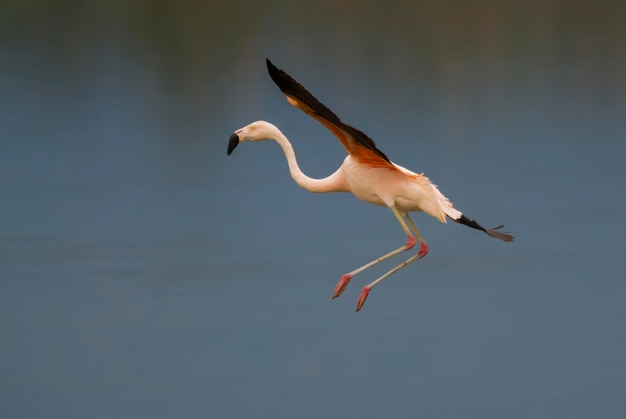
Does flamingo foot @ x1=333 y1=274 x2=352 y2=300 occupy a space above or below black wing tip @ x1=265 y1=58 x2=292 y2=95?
below

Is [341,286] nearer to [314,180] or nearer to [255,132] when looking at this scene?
[314,180]

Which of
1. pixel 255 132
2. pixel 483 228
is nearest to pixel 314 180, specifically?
pixel 255 132

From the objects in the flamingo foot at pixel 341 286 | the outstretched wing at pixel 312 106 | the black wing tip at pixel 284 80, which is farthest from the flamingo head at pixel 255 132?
the flamingo foot at pixel 341 286

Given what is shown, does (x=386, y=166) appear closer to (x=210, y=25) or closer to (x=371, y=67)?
(x=371, y=67)

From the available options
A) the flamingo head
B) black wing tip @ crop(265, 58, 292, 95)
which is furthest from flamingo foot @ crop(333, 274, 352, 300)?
black wing tip @ crop(265, 58, 292, 95)

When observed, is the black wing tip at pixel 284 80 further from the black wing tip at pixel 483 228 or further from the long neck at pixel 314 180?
the black wing tip at pixel 483 228

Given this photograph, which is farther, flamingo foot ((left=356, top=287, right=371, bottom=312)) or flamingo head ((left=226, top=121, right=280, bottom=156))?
flamingo head ((left=226, top=121, right=280, bottom=156))

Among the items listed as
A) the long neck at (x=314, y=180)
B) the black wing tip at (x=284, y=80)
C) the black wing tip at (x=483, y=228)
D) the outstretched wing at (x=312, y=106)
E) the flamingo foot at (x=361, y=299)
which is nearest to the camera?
the outstretched wing at (x=312, y=106)

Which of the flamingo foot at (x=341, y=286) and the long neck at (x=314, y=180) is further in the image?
the long neck at (x=314, y=180)

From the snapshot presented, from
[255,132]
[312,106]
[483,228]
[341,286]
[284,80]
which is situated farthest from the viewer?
[255,132]

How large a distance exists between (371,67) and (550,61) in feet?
13.1

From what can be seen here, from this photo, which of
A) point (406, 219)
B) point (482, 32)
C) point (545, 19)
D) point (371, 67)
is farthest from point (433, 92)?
point (406, 219)

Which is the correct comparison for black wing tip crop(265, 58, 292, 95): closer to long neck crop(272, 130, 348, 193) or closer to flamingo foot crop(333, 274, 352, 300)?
long neck crop(272, 130, 348, 193)

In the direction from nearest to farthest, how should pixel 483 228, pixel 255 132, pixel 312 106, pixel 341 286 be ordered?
pixel 312 106 < pixel 341 286 < pixel 483 228 < pixel 255 132
